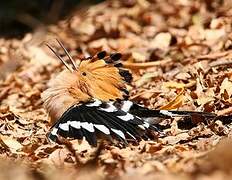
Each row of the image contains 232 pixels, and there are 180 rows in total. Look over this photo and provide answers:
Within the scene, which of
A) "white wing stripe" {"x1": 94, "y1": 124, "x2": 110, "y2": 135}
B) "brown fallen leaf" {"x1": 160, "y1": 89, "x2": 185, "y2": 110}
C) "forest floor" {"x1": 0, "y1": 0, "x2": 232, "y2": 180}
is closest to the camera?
"forest floor" {"x1": 0, "y1": 0, "x2": 232, "y2": 180}

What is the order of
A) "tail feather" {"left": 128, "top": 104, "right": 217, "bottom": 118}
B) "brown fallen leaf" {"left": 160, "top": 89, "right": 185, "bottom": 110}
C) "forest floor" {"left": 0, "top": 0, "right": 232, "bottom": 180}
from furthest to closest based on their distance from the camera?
"brown fallen leaf" {"left": 160, "top": 89, "right": 185, "bottom": 110}, "tail feather" {"left": 128, "top": 104, "right": 217, "bottom": 118}, "forest floor" {"left": 0, "top": 0, "right": 232, "bottom": 180}

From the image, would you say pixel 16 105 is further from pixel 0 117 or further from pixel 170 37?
pixel 170 37

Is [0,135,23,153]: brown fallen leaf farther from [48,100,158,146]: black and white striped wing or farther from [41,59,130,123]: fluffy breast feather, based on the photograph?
[48,100,158,146]: black and white striped wing

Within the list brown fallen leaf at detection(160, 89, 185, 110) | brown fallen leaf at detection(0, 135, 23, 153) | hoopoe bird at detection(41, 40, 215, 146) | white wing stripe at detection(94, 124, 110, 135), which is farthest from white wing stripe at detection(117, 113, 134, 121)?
brown fallen leaf at detection(0, 135, 23, 153)

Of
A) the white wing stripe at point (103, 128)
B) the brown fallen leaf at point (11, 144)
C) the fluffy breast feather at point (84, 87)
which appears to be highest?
the fluffy breast feather at point (84, 87)

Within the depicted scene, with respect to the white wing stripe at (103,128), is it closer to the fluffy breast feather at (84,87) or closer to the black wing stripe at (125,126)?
the black wing stripe at (125,126)

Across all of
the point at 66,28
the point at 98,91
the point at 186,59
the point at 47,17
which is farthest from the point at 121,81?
the point at 47,17

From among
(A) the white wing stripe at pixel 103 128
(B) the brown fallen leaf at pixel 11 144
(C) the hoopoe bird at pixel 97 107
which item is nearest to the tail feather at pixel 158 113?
(C) the hoopoe bird at pixel 97 107

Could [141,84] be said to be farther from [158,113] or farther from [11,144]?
[11,144]

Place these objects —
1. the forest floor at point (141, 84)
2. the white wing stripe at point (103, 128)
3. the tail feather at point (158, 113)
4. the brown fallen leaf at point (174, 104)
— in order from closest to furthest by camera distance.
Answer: the forest floor at point (141, 84), the white wing stripe at point (103, 128), the tail feather at point (158, 113), the brown fallen leaf at point (174, 104)
